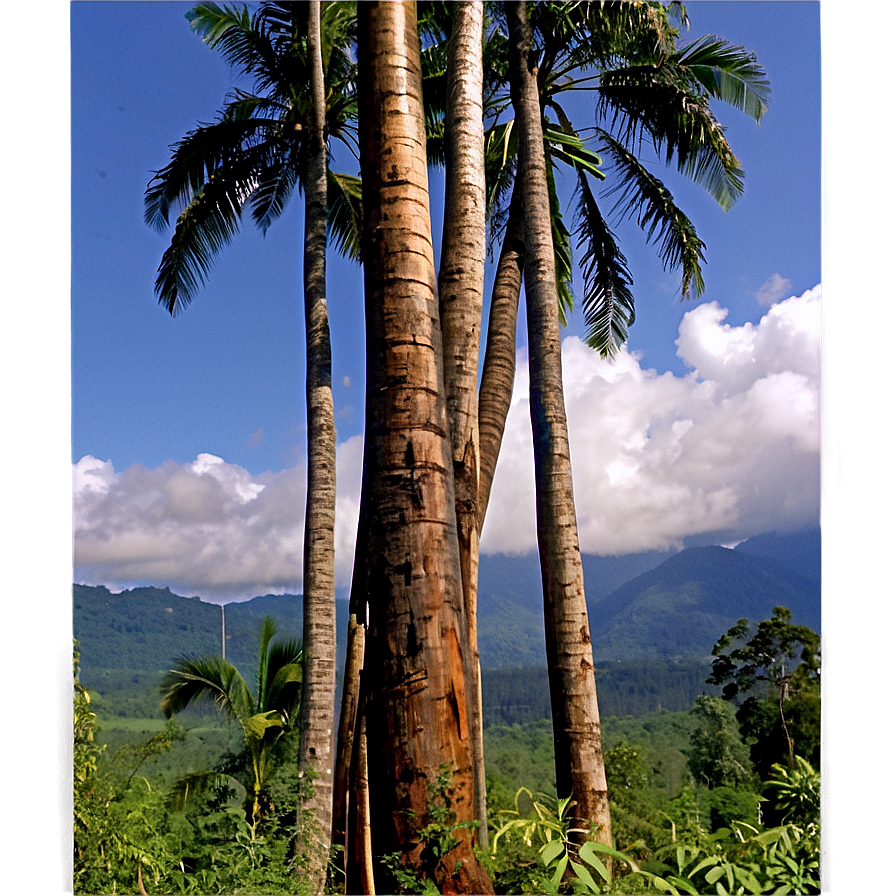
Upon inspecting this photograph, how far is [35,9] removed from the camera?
2895mm

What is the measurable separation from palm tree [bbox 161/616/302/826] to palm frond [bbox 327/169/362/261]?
787 centimetres

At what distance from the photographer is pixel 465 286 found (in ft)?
16.0

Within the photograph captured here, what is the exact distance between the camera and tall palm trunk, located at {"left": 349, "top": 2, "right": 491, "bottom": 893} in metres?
2.57

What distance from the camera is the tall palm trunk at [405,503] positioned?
101 inches

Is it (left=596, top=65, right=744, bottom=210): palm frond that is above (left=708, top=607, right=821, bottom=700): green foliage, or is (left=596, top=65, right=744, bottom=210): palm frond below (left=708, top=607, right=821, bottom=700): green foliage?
above

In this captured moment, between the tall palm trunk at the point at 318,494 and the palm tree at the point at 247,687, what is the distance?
705 cm

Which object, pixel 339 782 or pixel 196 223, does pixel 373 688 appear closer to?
pixel 339 782

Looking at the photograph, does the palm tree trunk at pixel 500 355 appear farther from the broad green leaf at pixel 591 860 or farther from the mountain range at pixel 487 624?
the broad green leaf at pixel 591 860

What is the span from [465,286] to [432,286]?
1754 mm

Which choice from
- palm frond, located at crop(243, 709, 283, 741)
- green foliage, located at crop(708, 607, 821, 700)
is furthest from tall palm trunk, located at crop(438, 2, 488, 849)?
green foliage, located at crop(708, 607, 821, 700)

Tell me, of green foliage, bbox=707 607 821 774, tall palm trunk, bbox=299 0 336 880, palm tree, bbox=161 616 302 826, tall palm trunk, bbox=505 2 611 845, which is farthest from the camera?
palm tree, bbox=161 616 302 826

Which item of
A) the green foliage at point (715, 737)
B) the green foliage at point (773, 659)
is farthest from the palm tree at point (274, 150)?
the green foliage at point (715, 737)

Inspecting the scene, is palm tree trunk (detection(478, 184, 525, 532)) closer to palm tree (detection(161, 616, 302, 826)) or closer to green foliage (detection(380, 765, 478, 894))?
green foliage (detection(380, 765, 478, 894))

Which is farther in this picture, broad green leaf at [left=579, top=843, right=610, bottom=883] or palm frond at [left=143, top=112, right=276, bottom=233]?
palm frond at [left=143, top=112, right=276, bottom=233]
